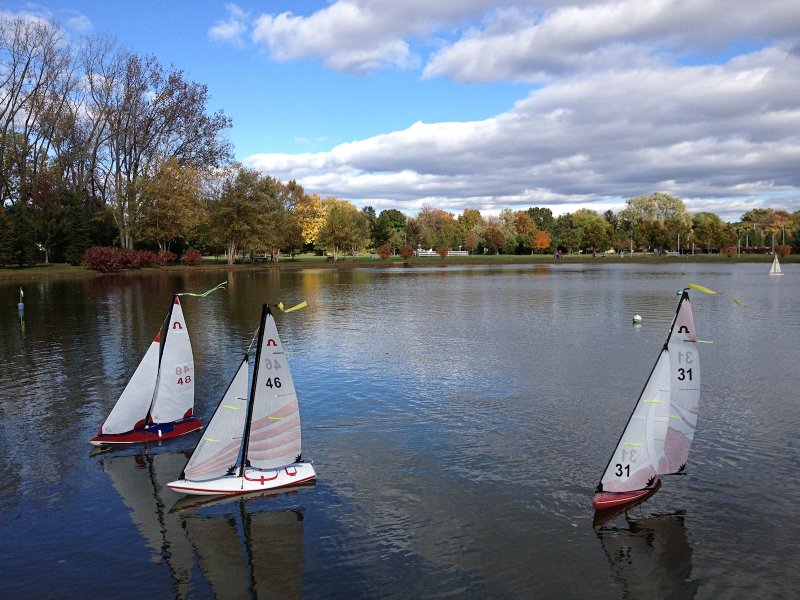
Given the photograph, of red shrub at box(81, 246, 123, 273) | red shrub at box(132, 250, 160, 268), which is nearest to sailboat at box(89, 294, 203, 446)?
red shrub at box(81, 246, 123, 273)

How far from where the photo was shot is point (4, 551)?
452 inches

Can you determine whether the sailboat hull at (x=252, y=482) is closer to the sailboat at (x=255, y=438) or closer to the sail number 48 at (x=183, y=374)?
the sailboat at (x=255, y=438)

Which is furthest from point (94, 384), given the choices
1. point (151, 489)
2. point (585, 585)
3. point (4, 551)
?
point (585, 585)

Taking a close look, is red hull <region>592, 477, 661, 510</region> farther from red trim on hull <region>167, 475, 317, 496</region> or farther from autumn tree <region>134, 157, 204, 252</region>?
autumn tree <region>134, 157, 204, 252</region>

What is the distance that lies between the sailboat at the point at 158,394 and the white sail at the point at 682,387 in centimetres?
1230

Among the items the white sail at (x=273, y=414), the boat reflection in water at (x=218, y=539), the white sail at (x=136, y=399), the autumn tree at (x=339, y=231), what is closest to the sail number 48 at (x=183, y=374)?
the white sail at (x=136, y=399)

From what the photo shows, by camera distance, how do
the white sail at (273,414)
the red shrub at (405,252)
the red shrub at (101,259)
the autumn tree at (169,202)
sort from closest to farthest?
the white sail at (273,414), the red shrub at (101,259), the autumn tree at (169,202), the red shrub at (405,252)

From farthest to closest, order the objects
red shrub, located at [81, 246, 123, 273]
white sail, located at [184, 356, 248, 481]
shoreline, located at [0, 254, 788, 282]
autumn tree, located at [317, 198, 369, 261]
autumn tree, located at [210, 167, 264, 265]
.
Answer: autumn tree, located at [317, 198, 369, 261] → autumn tree, located at [210, 167, 264, 265] → red shrub, located at [81, 246, 123, 273] → shoreline, located at [0, 254, 788, 282] → white sail, located at [184, 356, 248, 481]

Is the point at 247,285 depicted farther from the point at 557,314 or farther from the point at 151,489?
the point at 151,489

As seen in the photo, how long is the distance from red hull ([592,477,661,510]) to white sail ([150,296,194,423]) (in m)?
11.3

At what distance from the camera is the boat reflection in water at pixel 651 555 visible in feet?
34.4

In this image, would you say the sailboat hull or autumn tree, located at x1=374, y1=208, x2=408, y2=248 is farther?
autumn tree, located at x1=374, y1=208, x2=408, y2=248

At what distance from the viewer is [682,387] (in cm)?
1335

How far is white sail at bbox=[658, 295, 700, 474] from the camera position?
12773 mm
